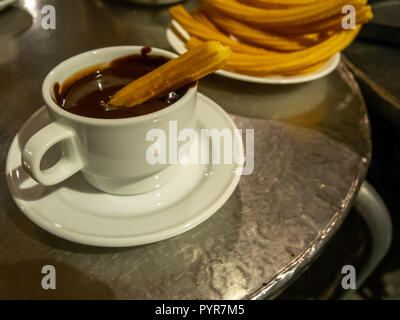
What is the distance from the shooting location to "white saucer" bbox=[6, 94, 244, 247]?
1.33ft

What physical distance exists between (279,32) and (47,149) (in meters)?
0.52

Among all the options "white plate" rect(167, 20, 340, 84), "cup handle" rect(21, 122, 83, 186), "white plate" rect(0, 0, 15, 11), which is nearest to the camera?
"cup handle" rect(21, 122, 83, 186)

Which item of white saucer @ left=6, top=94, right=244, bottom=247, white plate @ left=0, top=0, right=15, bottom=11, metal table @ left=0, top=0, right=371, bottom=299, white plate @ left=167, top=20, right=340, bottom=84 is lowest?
metal table @ left=0, top=0, right=371, bottom=299

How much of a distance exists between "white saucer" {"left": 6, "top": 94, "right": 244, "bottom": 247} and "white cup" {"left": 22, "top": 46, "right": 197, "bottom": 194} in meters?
0.02

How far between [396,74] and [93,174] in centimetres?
106

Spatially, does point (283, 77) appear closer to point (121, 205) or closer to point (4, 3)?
point (121, 205)

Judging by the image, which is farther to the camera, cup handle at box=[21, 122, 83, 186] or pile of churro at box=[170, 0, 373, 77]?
pile of churro at box=[170, 0, 373, 77]

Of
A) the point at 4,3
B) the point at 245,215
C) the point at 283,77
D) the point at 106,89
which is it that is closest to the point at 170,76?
the point at 106,89

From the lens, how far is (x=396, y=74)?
115 cm

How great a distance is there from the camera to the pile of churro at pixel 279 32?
2.21 ft

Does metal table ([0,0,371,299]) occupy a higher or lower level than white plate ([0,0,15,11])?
lower

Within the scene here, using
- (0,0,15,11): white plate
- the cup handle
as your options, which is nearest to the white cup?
the cup handle

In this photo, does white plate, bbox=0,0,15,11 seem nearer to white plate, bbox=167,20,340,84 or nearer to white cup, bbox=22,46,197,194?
white plate, bbox=167,20,340,84
